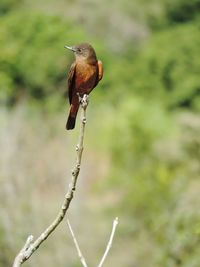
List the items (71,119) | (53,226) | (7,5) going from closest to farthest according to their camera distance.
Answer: (53,226)
(71,119)
(7,5)

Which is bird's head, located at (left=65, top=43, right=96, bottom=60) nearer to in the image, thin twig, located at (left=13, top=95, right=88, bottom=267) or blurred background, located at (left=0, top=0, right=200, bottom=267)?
thin twig, located at (left=13, top=95, right=88, bottom=267)

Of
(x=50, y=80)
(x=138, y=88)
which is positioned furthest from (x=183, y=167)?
(x=138, y=88)

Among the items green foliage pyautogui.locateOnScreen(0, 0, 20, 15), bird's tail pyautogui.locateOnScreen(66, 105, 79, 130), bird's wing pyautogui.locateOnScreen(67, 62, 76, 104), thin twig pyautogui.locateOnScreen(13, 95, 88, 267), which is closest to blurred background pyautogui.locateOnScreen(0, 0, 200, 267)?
green foliage pyautogui.locateOnScreen(0, 0, 20, 15)

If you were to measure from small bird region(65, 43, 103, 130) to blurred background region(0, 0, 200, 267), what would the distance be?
2000mm

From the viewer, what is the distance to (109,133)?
28875 mm

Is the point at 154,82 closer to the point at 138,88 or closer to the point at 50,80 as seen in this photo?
the point at 138,88

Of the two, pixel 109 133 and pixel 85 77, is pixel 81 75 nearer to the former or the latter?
pixel 85 77

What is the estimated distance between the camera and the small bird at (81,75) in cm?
423

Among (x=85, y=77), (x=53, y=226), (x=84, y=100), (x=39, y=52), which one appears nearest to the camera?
(x=53, y=226)

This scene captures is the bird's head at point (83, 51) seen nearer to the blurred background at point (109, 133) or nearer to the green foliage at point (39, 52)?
the blurred background at point (109, 133)

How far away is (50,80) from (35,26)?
440cm

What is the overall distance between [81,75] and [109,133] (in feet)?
80.4

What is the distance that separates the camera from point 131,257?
21.7 m

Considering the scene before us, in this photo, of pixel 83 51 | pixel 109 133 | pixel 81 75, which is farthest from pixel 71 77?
pixel 109 133
